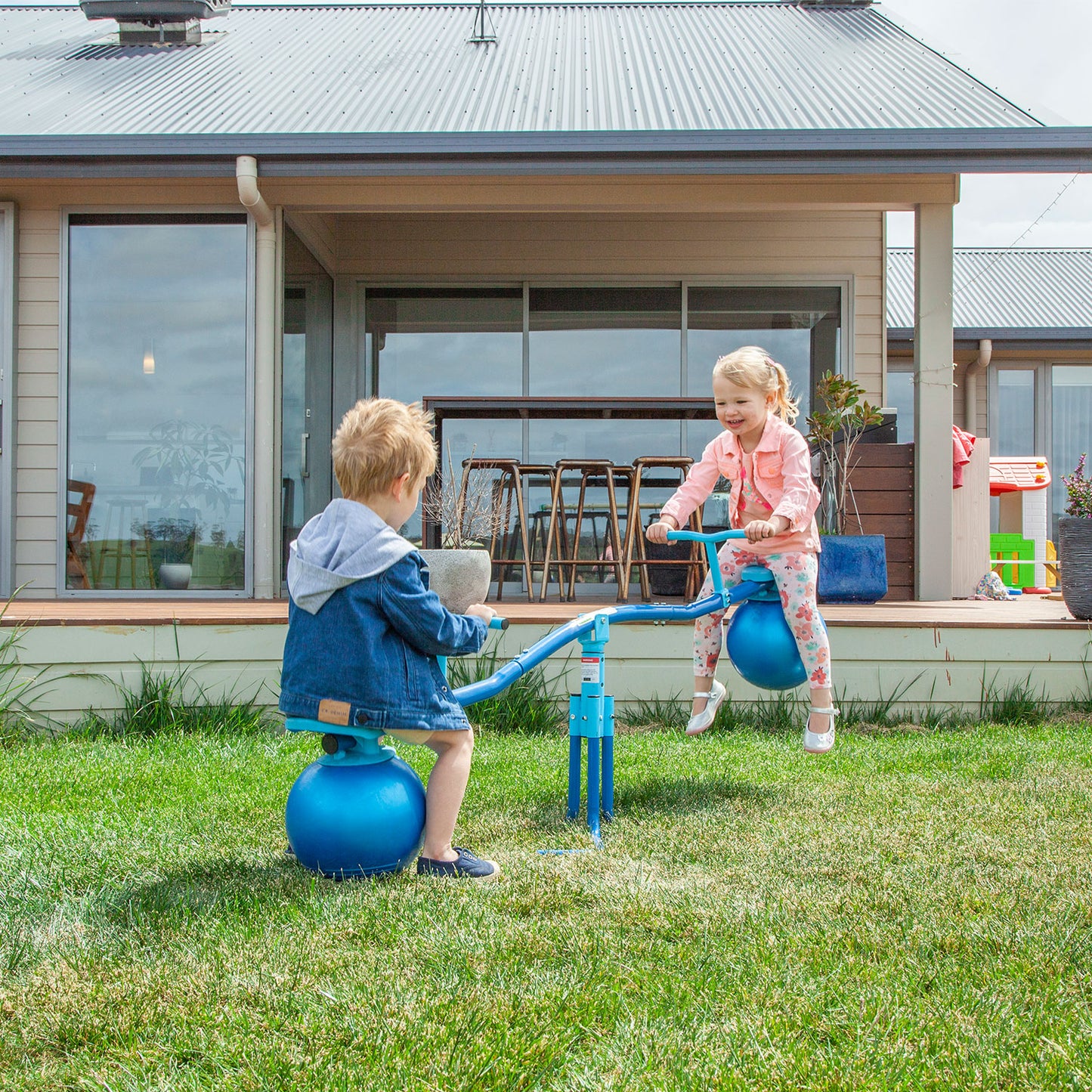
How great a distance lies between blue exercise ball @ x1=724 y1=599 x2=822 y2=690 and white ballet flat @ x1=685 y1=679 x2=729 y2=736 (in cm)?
15

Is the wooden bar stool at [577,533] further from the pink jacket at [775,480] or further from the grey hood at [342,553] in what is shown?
the grey hood at [342,553]

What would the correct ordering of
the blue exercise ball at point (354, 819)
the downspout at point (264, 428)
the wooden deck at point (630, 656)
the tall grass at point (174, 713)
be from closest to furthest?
the blue exercise ball at point (354, 819), the tall grass at point (174, 713), the wooden deck at point (630, 656), the downspout at point (264, 428)

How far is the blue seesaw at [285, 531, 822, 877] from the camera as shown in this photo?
87.6 inches

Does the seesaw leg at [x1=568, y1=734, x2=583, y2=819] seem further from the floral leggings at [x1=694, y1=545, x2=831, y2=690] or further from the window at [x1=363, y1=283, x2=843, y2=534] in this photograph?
the window at [x1=363, y1=283, x2=843, y2=534]

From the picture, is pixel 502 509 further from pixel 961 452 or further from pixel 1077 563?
pixel 961 452

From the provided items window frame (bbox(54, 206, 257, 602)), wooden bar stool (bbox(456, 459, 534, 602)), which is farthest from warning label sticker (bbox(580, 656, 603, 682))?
window frame (bbox(54, 206, 257, 602))

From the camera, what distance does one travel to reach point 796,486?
3.10 metres

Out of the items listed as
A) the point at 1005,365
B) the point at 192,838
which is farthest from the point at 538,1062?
the point at 1005,365

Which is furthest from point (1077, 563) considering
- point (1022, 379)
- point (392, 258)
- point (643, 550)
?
point (1022, 379)

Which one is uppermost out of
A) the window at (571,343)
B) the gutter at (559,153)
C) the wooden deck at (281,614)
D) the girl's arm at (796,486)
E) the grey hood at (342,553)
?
the gutter at (559,153)

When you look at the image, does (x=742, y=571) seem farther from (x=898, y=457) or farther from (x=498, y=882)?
(x=898, y=457)

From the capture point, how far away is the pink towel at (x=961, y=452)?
7449mm

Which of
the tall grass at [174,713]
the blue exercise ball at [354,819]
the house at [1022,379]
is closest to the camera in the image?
the blue exercise ball at [354,819]

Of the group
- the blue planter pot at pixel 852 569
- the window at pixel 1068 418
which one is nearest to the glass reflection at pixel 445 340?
the blue planter pot at pixel 852 569
